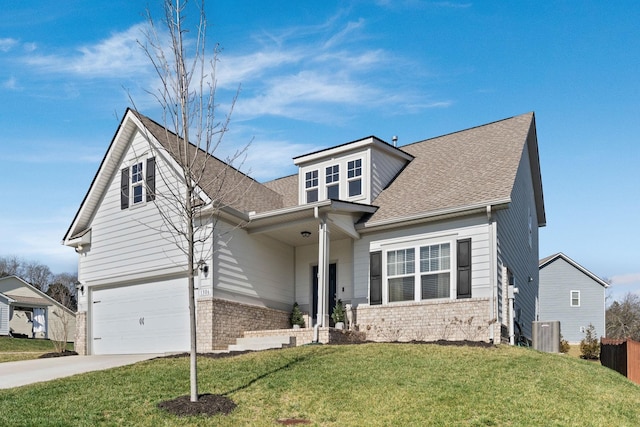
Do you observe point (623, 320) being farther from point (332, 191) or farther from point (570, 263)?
point (332, 191)

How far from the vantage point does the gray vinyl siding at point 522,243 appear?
1642 cm

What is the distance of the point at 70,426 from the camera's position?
8.14m

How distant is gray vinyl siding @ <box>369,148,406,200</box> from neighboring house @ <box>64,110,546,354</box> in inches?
2.5

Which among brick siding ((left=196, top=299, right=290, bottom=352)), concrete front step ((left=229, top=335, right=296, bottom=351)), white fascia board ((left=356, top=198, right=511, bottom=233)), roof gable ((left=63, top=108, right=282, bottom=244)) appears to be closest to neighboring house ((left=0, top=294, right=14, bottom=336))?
roof gable ((left=63, top=108, right=282, bottom=244))

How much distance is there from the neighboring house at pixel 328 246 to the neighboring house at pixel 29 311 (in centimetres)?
2360

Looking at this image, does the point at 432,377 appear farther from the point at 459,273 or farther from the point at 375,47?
the point at 375,47

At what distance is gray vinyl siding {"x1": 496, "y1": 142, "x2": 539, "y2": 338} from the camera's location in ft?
53.9

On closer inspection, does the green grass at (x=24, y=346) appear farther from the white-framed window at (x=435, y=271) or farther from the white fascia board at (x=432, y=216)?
the white-framed window at (x=435, y=271)

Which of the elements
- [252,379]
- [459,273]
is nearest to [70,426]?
[252,379]

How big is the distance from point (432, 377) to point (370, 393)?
4.46 ft

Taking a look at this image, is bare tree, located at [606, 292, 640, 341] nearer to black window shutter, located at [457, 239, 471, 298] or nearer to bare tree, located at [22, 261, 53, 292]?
black window shutter, located at [457, 239, 471, 298]

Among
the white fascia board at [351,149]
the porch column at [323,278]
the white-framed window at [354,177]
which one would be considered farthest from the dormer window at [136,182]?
the white-framed window at [354,177]

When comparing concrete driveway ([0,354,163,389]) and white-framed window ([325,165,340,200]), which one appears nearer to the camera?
concrete driveway ([0,354,163,389])

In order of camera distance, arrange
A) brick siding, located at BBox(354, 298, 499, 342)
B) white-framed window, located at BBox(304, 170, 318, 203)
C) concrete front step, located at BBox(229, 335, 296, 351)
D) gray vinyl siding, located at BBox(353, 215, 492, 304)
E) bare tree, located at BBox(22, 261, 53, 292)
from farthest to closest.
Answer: bare tree, located at BBox(22, 261, 53, 292) → white-framed window, located at BBox(304, 170, 318, 203) → concrete front step, located at BBox(229, 335, 296, 351) → gray vinyl siding, located at BBox(353, 215, 492, 304) → brick siding, located at BBox(354, 298, 499, 342)
